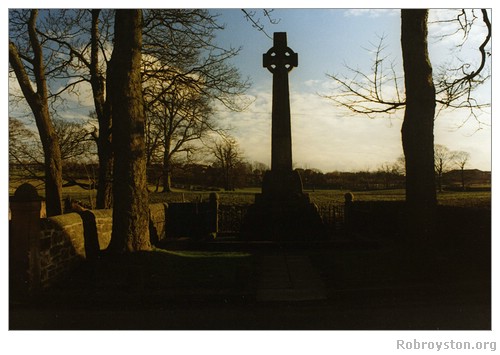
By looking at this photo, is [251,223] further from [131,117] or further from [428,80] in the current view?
[428,80]

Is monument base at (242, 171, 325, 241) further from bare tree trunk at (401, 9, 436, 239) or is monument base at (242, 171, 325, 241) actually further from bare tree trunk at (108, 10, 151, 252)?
bare tree trunk at (401, 9, 436, 239)

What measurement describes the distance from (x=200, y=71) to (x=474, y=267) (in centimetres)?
966

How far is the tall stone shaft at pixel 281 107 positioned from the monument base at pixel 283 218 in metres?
0.86

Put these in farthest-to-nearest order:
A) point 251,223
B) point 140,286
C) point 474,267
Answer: point 251,223
point 474,267
point 140,286

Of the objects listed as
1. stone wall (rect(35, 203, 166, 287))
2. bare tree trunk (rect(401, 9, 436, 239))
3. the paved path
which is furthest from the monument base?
bare tree trunk (rect(401, 9, 436, 239))

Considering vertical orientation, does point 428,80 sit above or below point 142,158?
above

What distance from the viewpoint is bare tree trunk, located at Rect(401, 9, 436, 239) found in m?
7.76

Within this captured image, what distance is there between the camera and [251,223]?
43.1 feet

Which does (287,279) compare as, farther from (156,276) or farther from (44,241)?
(44,241)

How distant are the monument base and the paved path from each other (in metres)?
2.21

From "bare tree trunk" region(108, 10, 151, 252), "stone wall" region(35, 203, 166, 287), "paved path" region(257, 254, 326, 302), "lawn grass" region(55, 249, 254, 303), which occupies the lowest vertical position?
"paved path" region(257, 254, 326, 302)

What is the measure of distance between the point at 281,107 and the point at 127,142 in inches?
258

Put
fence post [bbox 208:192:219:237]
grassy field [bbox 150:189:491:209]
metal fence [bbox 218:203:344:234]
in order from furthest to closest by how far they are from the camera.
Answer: grassy field [bbox 150:189:491:209], metal fence [bbox 218:203:344:234], fence post [bbox 208:192:219:237]

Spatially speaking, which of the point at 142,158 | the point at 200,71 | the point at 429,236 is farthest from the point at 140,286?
the point at 200,71
